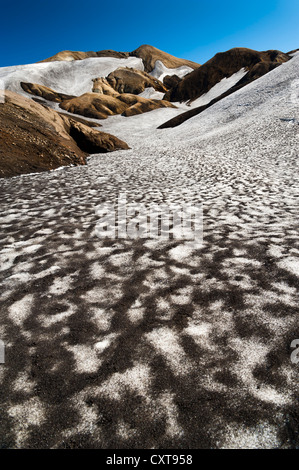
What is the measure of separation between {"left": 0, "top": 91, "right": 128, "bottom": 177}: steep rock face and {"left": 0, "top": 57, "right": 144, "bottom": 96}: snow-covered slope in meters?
55.6

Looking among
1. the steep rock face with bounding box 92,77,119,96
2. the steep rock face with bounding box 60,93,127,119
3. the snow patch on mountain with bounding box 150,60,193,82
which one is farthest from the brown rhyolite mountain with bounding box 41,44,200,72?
the steep rock face with bounding box 60,93,127,119

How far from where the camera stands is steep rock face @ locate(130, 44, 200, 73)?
3971 inches

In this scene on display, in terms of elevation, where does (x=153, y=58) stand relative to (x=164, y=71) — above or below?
above

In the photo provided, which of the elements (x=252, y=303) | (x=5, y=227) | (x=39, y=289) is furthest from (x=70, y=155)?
(x=252, y=303)

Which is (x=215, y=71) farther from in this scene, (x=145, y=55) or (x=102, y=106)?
(x=145, y=55)

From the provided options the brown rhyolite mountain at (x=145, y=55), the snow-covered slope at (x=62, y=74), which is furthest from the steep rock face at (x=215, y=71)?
the brown rhyolite mountain at (x=145, y=55)

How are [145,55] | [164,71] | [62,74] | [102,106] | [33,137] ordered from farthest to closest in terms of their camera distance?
[145,55] → [164,71] → [62,74] → [102,106] → [33,137]

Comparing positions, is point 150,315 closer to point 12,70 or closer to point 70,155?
point 70,155

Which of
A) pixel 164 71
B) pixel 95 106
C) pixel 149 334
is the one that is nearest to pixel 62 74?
pixel 95 106

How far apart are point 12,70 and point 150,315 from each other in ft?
300

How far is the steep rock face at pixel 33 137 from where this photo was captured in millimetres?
10992

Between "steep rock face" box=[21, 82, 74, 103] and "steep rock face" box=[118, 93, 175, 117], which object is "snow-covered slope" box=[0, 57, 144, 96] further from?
"steep rock face" box=[118, 93, 175, 117]

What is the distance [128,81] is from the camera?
71.7 metres

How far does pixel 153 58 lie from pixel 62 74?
46019mm
